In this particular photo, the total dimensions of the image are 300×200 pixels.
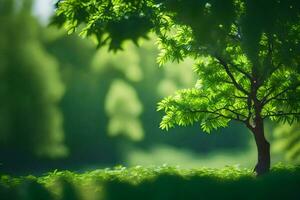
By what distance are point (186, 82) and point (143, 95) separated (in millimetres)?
1451

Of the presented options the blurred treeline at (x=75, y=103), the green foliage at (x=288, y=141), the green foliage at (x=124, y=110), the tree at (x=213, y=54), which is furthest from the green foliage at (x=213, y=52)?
the green foliage at (x=124, y=110)

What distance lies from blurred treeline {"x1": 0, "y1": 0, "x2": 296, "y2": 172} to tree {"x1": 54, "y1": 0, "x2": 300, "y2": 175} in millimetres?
4004

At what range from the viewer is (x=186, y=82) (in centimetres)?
1369

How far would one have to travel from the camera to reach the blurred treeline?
11977 millimetres

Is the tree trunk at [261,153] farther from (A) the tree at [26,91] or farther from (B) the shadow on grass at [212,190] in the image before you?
(A) the tree at [26,91]

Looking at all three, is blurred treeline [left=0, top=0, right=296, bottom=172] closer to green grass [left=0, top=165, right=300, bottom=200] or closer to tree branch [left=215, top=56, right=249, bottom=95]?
tree branch [left=215, top=56, right=249, bottom=95]

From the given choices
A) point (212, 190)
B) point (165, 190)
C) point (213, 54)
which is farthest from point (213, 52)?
point (165, 190)

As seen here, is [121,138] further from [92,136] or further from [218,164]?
[218,164]

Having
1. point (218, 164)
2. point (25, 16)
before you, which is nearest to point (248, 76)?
point (218, 164)

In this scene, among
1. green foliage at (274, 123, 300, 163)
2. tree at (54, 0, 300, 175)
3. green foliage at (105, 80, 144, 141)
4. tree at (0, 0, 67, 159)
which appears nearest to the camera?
tree at (54, 0, 300, 175)

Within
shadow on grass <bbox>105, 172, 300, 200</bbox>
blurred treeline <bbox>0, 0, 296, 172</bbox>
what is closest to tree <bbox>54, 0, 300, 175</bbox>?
shadow on grass <bbox>105, 172, 300, 200</bbox>

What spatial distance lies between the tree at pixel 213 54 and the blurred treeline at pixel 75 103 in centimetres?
400

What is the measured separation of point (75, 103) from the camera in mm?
12531

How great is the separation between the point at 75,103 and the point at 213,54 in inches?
229
